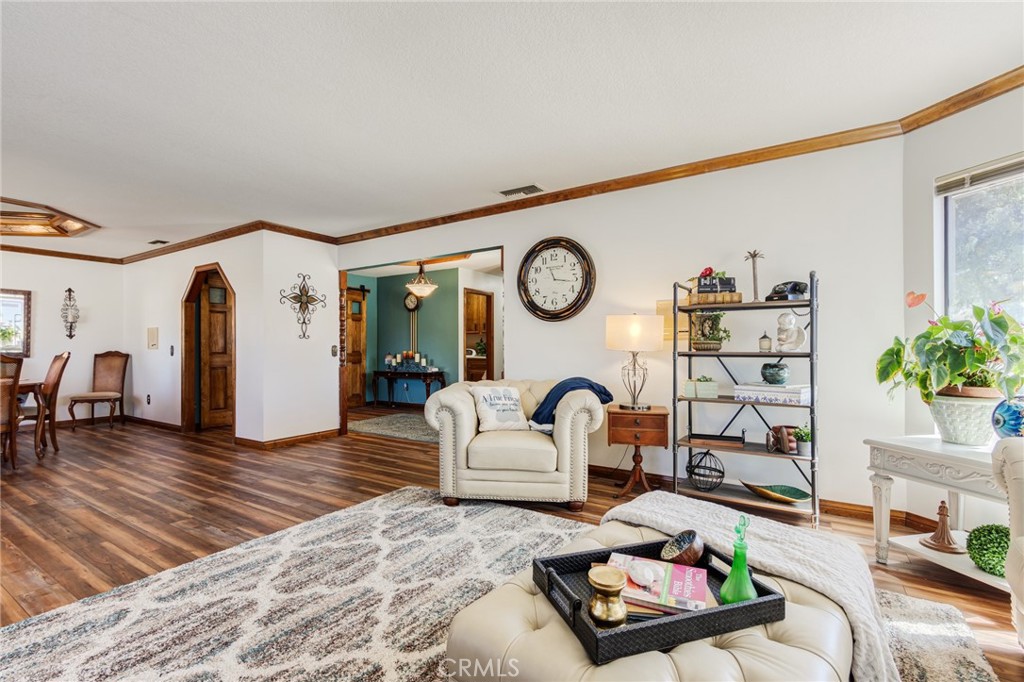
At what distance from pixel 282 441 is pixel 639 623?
506 centimetres

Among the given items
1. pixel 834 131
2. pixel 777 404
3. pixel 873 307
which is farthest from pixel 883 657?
pixel 834 131

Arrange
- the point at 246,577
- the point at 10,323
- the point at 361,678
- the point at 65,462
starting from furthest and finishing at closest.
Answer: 1. the point at 10,323
2. the point at 65,462
3. the point at 246,577
4. the point at 361,678

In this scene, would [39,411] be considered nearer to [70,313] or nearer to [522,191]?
[70,313]

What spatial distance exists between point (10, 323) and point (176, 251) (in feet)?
7.21

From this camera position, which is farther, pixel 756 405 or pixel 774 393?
pixel 756 405

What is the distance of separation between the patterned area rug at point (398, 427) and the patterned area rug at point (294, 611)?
294 centimetres

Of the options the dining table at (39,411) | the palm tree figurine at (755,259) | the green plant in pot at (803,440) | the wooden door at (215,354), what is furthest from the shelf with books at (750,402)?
the dining table at (39,411)

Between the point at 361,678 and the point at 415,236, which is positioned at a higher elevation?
the point at 415,236

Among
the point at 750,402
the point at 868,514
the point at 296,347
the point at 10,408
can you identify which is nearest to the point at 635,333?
the point at 750,402

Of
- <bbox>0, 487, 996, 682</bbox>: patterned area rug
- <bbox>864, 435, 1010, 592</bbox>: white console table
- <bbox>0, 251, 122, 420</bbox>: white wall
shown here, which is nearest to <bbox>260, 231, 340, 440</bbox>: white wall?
<bbox>0, 487, 996, 682</bbox>: patterned area rug

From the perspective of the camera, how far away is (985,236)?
267cm

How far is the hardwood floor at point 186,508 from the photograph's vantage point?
2182 mm

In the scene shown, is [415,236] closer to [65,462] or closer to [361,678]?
[65,462]

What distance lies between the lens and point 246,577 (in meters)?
2.29
